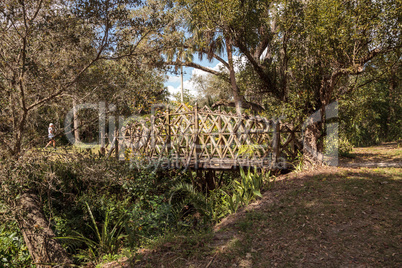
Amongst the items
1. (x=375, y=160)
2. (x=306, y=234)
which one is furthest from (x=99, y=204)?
(x=375, y=160)

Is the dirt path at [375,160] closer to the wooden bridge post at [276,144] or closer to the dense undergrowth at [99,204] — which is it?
the wooden bridge post at [276,144]

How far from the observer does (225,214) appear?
21.6ft

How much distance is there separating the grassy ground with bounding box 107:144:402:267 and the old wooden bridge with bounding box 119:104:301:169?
62.7 inches

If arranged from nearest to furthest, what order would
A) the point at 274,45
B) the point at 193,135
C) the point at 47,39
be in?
the point at 47,39 < the point at 193,135 < the point at 274,45

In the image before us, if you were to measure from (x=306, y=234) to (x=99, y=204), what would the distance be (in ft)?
18.2

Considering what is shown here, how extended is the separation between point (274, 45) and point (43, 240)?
10121mm

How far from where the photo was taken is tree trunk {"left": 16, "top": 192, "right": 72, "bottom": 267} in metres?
5.48

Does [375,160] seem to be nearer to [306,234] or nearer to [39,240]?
[306,234]

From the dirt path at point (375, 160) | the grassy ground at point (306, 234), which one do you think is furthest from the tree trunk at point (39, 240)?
the dirt path at point (375, 160)

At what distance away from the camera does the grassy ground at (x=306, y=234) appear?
14.0ft

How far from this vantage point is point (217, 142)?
8.41 meters

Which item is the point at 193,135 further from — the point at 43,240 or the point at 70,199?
the point at 43,240

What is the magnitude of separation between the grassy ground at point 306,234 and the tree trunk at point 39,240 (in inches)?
63.6

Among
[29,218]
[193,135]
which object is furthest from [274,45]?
[29,218]
